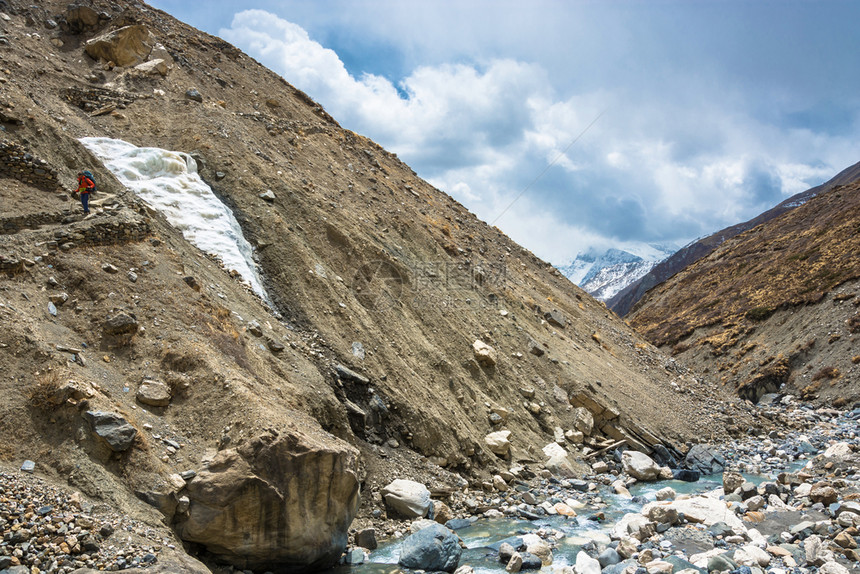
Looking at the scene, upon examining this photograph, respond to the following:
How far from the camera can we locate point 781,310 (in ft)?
150

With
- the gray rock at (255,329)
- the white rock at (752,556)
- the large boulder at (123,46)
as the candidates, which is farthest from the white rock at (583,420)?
the large boulder at (123,46)

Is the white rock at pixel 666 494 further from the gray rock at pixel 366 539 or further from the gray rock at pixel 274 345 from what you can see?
the gray rock at pixel 274 345

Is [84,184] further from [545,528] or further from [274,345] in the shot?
[545,528]

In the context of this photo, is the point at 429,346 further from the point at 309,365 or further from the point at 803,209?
the point at 803,209

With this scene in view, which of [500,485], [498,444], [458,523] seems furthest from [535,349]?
[458,523]

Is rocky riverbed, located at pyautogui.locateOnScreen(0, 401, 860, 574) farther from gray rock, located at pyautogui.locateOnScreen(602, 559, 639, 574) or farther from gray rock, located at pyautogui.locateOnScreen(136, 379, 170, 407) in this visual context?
gray rock, located at pyautogui.locateOnScreen(136, 379, 170, 407)

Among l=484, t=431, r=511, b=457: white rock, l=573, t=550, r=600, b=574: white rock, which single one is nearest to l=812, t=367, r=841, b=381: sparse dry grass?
l=484, t=431, r=511, b=457: white rock

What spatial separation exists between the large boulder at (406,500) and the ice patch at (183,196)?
23.5 feet

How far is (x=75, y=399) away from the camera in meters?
9.15

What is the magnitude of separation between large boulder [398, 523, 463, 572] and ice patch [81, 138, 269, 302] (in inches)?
347

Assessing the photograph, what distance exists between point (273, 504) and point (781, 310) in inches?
1918

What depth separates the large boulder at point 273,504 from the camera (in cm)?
930

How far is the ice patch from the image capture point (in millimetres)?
17359

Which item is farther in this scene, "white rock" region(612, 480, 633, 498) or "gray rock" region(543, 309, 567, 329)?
"gray rock" region(543, 309, 567, 329)
